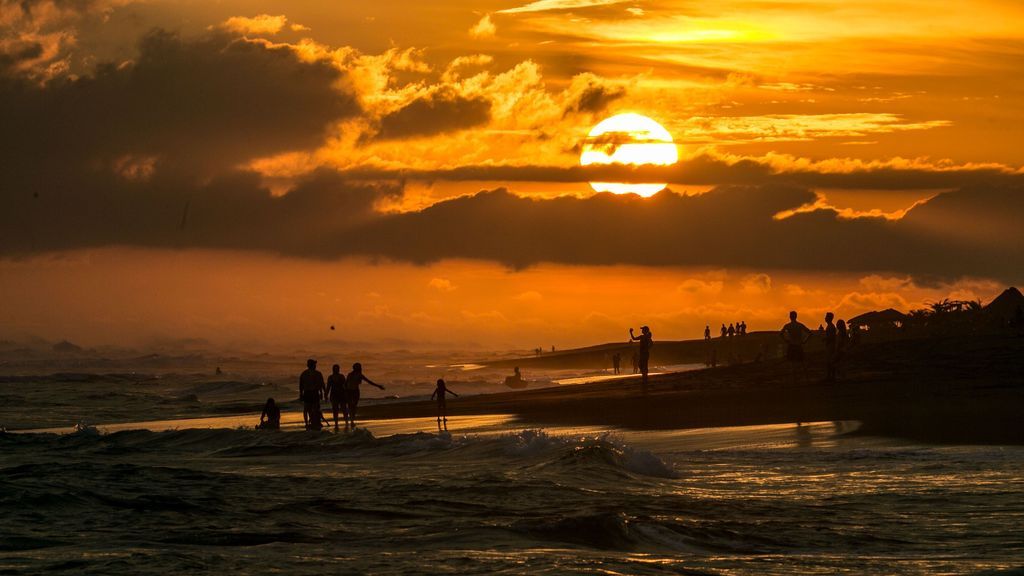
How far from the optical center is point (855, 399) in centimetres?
3022

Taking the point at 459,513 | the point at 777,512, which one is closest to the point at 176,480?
the point at 459,513

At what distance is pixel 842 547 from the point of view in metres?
13.3

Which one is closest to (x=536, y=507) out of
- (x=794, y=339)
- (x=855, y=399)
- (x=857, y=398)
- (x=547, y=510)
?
(x=547, y=510)

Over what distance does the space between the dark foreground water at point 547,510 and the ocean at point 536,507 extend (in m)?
0.05

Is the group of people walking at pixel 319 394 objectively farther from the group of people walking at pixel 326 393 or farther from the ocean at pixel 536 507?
the ocean at pixel 536 507

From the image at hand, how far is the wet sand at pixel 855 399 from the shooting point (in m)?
24.7

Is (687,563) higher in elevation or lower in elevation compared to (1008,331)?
lower

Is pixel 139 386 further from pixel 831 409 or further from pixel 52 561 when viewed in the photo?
pixel 52 561

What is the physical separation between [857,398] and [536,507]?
51.8 ft

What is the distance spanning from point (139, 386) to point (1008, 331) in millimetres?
62900

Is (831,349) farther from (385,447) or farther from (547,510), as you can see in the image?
(547,510)

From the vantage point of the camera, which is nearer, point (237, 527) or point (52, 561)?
point (52, 561)

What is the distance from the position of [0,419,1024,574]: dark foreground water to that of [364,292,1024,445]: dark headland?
2308mm

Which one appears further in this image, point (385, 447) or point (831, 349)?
point (831, 349)
